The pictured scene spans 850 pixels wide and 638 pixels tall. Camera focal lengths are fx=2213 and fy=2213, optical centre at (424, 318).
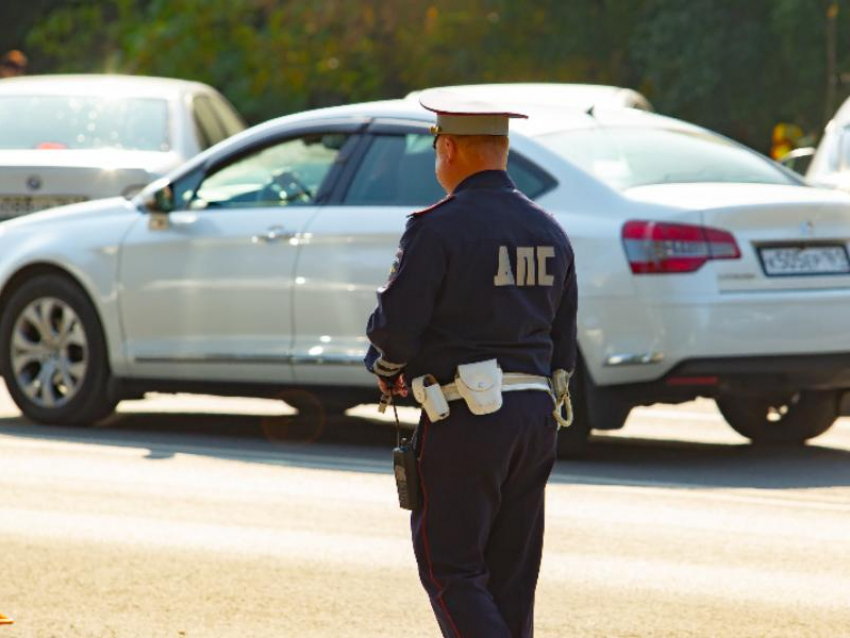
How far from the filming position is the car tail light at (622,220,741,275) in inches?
364

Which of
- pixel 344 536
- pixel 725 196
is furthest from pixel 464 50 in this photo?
pixel 344 536

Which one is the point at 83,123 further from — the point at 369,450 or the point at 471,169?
the point at 471,169

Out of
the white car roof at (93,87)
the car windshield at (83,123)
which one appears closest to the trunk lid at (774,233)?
the car windshield at (83,123)

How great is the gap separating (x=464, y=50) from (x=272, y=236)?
29204 mm

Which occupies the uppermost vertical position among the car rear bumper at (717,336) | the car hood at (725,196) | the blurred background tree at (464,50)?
the car hood at (725,196)

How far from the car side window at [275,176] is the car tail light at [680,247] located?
1.76 m

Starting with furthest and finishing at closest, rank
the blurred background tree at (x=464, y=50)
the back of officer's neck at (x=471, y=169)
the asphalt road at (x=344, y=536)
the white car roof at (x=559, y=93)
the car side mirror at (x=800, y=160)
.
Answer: the blurred background tree at (x=464, y=50) < the white car roof at (x=559, y=93) < the car side mirror at (x=800, y=160) < the asphalt road at (x=344, y=536) < the back of officer's neck at (x=471, y=169)

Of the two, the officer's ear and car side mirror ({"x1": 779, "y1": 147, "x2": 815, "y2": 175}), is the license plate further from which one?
the officer's ear

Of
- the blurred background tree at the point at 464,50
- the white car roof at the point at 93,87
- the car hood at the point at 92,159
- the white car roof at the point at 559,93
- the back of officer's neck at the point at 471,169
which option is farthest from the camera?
the blurred background tree at the point at 464,50

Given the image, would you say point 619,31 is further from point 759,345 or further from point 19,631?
point 19,631

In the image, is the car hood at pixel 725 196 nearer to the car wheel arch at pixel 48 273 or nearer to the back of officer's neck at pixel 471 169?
the car wheel arch at pixel 48 273

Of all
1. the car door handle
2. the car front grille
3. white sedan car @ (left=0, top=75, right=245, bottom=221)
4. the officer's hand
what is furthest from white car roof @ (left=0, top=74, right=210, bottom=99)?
the officer's hand

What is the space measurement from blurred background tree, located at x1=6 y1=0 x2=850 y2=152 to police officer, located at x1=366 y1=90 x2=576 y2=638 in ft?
103

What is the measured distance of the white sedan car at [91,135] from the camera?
13.6 m
